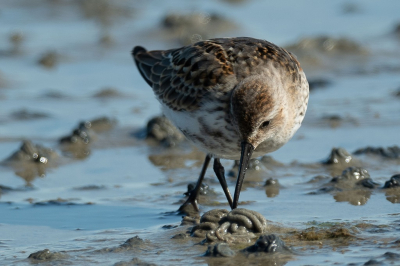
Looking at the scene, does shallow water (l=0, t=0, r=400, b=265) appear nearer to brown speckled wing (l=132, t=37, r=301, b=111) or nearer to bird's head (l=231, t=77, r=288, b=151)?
bird's head (l=231, t=77, r=288, b=151)

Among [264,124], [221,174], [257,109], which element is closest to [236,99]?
[257,109]

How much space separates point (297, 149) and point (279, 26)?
6.24 m

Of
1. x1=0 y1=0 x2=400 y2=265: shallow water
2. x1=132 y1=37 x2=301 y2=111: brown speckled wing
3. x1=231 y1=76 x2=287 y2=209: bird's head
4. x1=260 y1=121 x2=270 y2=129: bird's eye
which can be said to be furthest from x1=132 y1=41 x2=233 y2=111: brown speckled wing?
x1=0 y1=0 x2=400 y2=265: shallow water

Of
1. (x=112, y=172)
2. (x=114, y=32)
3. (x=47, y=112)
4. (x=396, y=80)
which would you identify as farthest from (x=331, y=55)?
(x=112, y=172)

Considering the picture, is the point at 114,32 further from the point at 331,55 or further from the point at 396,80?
the point at 396,80

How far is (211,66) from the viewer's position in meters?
5.95

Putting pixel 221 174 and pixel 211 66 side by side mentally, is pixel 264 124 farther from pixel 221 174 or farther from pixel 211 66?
pixel 221 174

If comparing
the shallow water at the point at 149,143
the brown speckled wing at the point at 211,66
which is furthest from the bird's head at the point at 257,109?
the shallow water at the point at 149,143

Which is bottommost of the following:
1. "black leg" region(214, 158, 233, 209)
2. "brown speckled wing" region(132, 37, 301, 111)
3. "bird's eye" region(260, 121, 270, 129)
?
"black leg" region(214, 158, 233, 209)

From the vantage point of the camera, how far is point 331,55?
12328 millimetres

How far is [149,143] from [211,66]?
8.88 feet

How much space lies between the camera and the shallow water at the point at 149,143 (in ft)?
17.5

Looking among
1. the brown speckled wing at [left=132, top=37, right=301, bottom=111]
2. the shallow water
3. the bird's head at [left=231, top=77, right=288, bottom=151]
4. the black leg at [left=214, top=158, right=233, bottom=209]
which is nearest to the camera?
the bird's head at [left=231, top=77, right=288, bottom=151]

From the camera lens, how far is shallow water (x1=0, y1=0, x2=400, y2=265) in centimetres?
533
